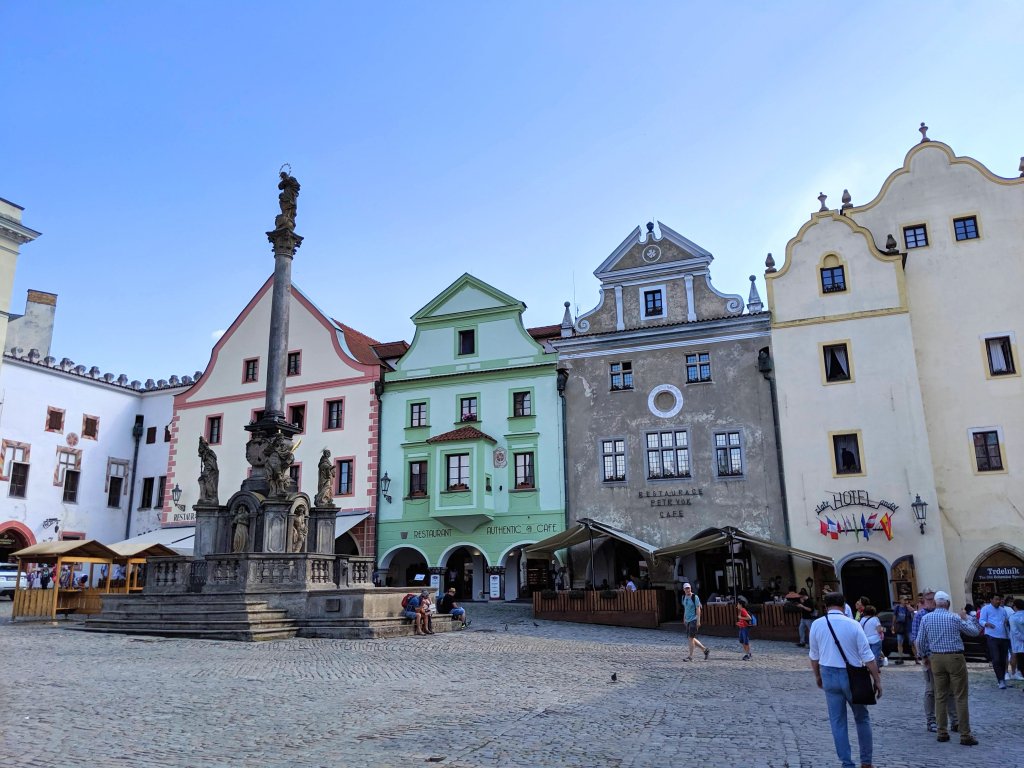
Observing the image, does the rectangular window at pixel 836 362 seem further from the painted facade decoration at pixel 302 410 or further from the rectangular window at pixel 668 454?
the painted facade decoration at pixel 302 410

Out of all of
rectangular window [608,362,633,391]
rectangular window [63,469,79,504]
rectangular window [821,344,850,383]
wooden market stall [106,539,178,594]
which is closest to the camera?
wooden market stall [106,539,178,594]

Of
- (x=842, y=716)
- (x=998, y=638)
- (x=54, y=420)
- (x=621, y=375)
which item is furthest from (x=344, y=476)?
(x=842, y=716)

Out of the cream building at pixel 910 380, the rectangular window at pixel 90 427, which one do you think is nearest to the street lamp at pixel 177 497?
the rectangular window at pixel 90 427

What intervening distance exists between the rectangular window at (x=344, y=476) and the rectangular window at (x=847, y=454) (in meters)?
19.7

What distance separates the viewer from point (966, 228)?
3080 centimetres

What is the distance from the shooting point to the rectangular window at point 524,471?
33.7 metres

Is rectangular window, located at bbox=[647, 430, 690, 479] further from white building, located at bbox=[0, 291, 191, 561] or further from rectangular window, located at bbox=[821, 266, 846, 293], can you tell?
white building, located at bbox=[0, 291, 191, 561]

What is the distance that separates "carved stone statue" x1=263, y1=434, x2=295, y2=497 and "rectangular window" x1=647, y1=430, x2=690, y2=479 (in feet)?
46.6

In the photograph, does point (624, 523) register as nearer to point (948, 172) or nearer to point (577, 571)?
point (577, 571)

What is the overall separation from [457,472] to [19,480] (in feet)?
74.0

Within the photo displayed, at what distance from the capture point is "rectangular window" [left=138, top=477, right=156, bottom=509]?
150 feet

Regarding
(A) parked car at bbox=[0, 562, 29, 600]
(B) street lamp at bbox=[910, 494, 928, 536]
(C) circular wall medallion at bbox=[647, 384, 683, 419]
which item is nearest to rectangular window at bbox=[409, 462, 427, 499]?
(C) circular wall medallion at bbox=[647, 384, 683, 419]

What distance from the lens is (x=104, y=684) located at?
12.2m

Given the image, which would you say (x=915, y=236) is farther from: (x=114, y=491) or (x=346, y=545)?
(x=114, y=491)
